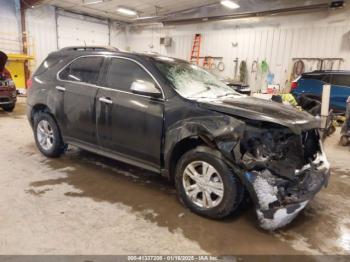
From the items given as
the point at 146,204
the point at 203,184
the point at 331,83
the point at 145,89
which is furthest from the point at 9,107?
the point at 331,83

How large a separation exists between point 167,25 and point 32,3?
595cm

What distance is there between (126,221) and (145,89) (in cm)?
129

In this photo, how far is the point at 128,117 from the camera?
118 inches

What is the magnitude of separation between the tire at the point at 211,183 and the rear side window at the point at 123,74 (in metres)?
0.97

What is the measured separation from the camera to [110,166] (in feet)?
12.6

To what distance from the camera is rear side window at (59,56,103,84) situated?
342 cm

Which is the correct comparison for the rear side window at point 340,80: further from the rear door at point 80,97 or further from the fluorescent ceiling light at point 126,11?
the fluorescent ceiling light at point 126,11

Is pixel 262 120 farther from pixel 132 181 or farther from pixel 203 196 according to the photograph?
pixel 132 181

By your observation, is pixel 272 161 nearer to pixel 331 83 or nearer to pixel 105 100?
pixel 105 100

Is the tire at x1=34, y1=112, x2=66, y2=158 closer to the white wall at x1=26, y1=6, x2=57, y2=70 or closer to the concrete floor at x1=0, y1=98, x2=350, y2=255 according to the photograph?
the concrete floor at x1=0, y1=98, x2=350, y2=255

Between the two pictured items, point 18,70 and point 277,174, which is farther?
point 18,70

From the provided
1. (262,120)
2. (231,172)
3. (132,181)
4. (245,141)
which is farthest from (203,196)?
(132,181)

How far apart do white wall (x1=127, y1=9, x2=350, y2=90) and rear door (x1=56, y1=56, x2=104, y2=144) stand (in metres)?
9.08

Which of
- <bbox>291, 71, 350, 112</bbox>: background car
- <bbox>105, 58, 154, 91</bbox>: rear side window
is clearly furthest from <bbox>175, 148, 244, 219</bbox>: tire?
<bbox>291, 71, 350, 112</bbox>: background car
